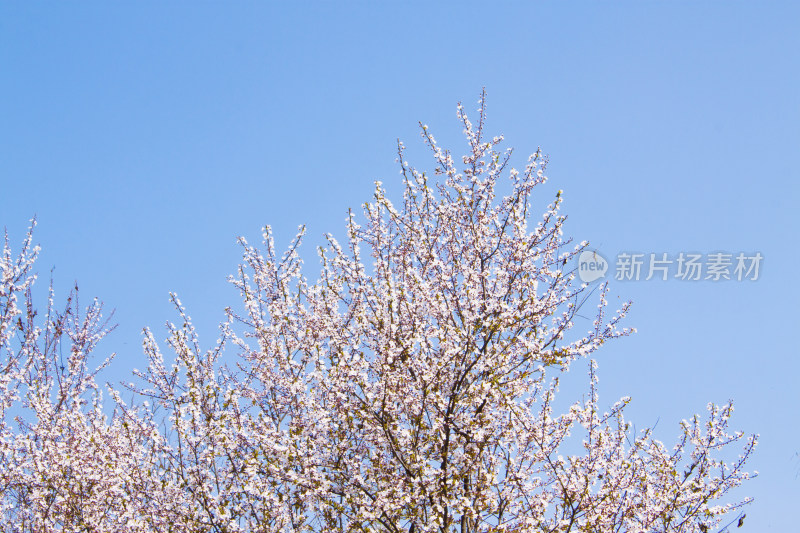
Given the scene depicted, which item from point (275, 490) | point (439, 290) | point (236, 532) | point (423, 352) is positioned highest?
point (439, 290)

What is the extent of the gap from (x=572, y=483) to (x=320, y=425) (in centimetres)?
293

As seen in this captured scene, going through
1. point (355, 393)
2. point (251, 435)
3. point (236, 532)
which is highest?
point (355, 393)

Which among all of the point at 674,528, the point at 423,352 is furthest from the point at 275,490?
the point at 674,528

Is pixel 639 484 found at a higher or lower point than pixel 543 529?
higher

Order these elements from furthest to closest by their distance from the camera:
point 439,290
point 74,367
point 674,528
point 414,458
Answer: point 74,367 < point 674,528 < point 439,290 < point 414,458

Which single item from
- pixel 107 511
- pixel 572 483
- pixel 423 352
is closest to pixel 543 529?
pixel 572 483

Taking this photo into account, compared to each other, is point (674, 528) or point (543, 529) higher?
point (674, 528)

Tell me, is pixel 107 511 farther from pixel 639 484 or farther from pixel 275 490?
pixel 639 484

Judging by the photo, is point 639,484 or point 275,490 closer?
point 275,490

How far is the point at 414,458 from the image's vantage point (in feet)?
23.1

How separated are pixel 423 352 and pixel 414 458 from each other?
121 centimetres

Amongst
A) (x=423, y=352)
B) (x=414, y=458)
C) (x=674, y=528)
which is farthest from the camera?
(x=674, y=528)

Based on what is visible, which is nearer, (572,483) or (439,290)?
(572,483)

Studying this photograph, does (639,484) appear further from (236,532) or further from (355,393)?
(236,532)
